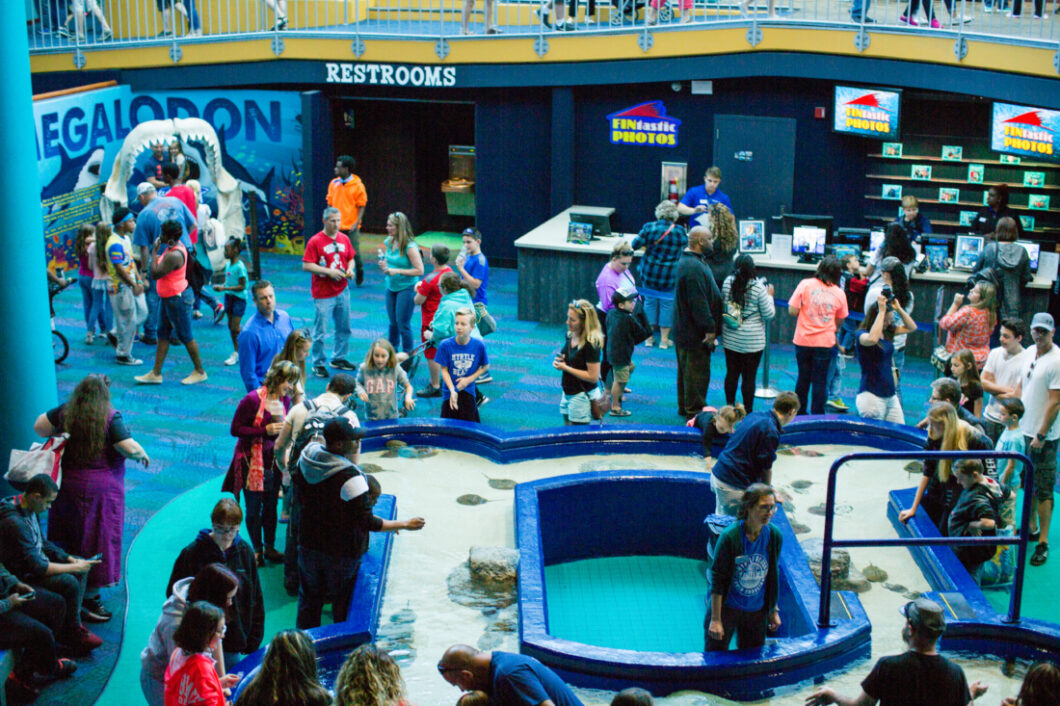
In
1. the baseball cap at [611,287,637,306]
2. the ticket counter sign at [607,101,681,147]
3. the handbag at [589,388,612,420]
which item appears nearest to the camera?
the handbag at [589,388,612,420]

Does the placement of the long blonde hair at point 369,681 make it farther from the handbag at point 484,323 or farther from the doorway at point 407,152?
the doorway at point 407,152

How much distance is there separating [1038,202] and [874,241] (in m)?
2.68

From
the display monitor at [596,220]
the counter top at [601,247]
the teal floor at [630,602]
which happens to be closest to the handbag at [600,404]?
the teal floor at [630,602]

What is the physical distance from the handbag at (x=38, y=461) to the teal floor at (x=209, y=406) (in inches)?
43.3

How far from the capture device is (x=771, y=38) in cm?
1440

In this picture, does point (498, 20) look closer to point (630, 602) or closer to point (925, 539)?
point (630, 602)

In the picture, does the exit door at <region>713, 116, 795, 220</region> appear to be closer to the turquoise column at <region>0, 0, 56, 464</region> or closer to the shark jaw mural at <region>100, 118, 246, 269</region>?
the shark jaw mural at <region>100, 118, 246, 269</region>

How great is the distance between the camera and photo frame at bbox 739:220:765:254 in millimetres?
13320

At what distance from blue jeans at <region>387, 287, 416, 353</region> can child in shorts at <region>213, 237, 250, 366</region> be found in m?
1.44

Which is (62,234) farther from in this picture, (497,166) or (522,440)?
(522,440)

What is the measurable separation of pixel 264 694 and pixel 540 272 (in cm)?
961

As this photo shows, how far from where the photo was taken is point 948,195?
48.0 ft

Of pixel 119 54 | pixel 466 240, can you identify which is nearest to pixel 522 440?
pixel 466 240

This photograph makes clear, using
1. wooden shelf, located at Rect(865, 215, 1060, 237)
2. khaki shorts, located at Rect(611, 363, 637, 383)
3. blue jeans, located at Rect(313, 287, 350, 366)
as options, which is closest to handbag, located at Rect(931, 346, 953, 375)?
khaki shorts, located at Rect(611, 363, 637, 383)
